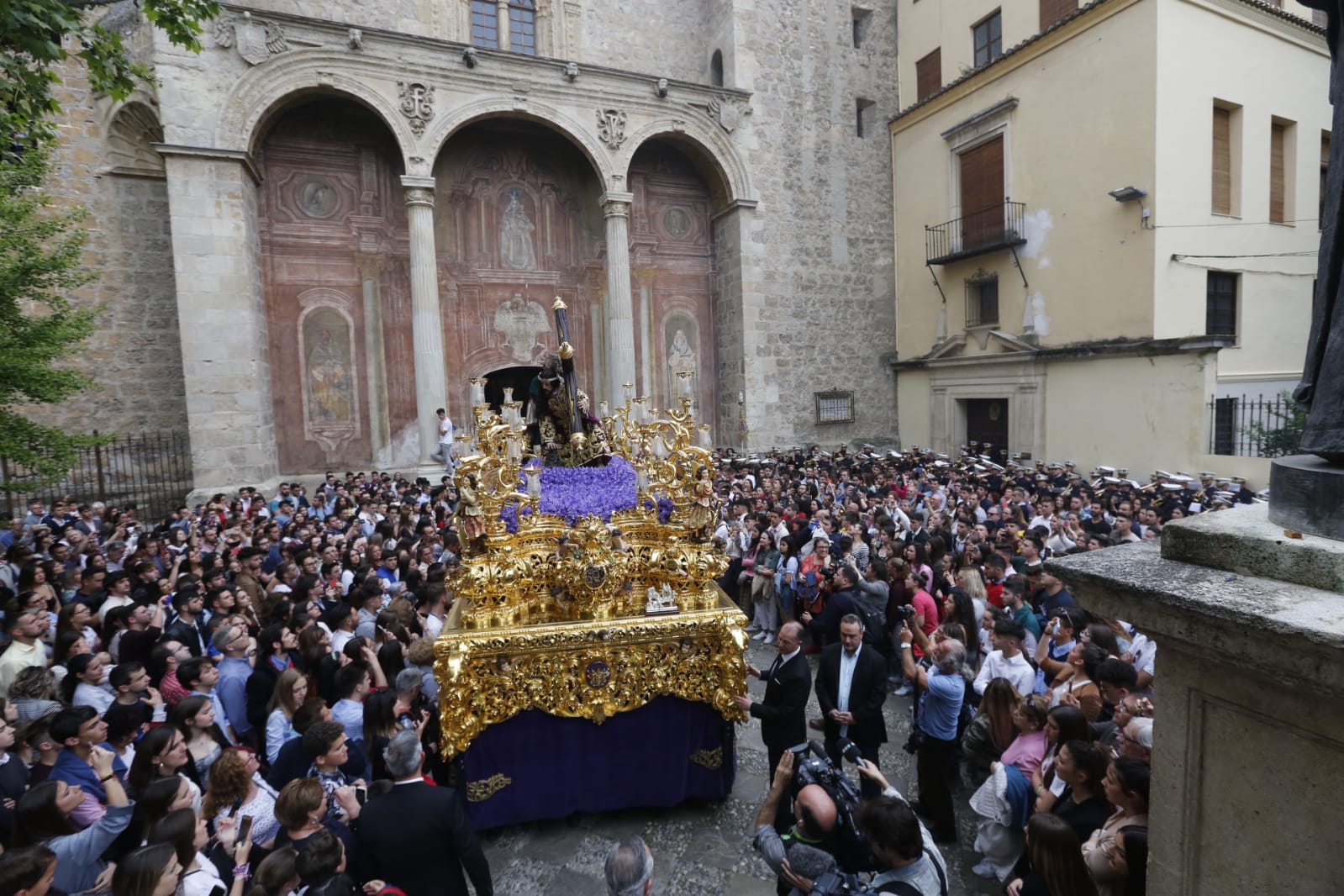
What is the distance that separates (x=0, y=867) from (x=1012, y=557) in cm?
758

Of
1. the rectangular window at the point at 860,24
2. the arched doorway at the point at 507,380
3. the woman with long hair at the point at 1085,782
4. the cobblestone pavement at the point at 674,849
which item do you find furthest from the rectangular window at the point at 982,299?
the woman with long hair at the point at 1085,782

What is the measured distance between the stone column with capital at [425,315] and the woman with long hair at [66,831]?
12.9m

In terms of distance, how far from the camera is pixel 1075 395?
51.6ft

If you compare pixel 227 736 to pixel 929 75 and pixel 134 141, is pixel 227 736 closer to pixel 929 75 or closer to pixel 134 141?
pixel 134 141

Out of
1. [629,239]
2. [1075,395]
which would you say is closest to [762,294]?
[629,239]

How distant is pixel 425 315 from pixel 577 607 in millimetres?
12558

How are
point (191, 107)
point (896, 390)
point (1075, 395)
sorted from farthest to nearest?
point (896, 390) < point (1075, 395) < point (191, 107)

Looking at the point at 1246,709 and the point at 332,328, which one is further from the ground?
the point at 332,328

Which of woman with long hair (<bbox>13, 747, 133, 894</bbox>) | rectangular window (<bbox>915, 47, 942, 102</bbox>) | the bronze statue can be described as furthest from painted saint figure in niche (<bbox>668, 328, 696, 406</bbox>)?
the bronze statue

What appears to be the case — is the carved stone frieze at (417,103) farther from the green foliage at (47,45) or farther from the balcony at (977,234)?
the balcony at (977,234)

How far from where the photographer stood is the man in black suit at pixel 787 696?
4535 mm

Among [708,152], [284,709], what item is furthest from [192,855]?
[708,152]

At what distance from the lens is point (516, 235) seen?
717 inches

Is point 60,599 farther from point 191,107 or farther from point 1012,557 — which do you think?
point 191,107
